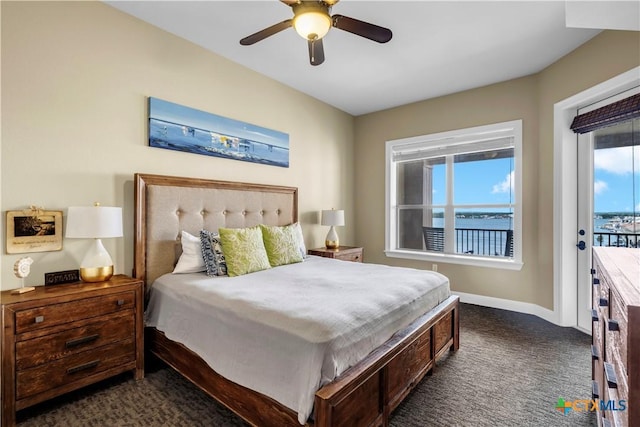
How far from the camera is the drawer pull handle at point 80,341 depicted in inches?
74.8

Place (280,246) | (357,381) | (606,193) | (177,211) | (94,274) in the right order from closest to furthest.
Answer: (357,381)
(94,274)
(177,211)
(606,193)
(280,246)

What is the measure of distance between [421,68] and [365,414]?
3.33 meters

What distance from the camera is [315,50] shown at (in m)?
2.09

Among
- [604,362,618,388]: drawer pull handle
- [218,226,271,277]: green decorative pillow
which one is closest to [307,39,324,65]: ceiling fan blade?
[218,226,271,277]: green decorative pillow

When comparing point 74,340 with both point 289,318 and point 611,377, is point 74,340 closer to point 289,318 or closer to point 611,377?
point 289,318

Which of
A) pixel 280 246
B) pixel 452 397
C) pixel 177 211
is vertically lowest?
pixel 452 397

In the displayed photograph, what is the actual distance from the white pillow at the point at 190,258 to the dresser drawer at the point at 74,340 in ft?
1.62

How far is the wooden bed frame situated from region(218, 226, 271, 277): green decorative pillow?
1.50 ft

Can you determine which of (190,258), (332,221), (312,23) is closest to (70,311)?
(190,258)

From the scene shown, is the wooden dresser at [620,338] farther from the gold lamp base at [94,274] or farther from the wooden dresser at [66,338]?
the gold lamp base at [94,274]

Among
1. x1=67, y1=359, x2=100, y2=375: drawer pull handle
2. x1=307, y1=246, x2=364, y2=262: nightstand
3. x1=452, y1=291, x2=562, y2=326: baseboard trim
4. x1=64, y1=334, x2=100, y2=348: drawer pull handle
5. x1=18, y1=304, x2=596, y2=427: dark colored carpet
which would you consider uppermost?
x1=307, y1=246, x2=364, y2=262: nightstand

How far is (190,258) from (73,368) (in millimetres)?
998

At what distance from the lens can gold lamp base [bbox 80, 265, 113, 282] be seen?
6.95 feet

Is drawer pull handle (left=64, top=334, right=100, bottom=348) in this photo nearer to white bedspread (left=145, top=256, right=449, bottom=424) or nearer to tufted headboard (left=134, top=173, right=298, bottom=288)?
white bedspread (left=145, top=256, right=449, bottom=424)
